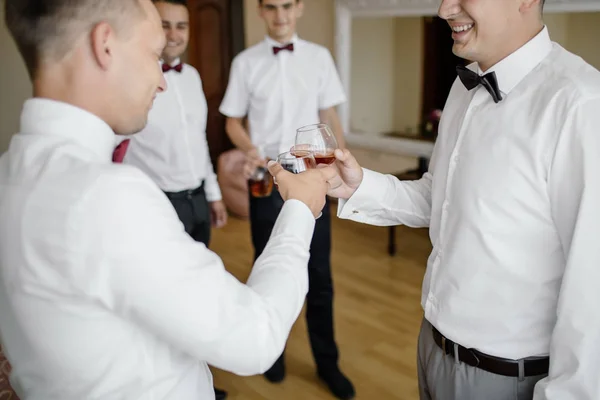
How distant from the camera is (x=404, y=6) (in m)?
5.07

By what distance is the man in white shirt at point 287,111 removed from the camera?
2898 millimetres

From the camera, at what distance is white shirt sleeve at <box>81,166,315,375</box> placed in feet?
3.12

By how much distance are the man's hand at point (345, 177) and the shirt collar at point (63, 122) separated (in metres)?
0.77

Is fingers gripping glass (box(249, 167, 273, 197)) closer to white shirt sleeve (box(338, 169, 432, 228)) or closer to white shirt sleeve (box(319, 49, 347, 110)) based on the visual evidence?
white shirt sleeve (box(319, 49, 347, 110))

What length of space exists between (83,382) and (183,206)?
5.54 feet

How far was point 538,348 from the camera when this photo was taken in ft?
4.74

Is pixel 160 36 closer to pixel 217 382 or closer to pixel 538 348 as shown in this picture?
pixel 538 348

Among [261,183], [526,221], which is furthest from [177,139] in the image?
[526,221]

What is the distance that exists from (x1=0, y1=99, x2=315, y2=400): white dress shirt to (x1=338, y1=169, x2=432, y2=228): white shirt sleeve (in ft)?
2.14

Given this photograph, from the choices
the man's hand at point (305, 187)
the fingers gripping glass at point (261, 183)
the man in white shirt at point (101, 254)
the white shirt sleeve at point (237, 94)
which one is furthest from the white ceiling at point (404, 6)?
the man in white shirt at point (101, 254)

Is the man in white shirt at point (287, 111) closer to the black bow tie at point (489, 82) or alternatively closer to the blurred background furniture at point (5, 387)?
the blurred background furniture at point (5, 387)

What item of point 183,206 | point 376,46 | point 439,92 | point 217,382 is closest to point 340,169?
point 183,206

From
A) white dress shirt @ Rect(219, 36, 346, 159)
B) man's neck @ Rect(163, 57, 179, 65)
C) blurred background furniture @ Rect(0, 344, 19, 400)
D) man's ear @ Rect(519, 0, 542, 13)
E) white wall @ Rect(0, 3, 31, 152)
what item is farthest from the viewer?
white wall @ Rect(0, 3, 31, 152)

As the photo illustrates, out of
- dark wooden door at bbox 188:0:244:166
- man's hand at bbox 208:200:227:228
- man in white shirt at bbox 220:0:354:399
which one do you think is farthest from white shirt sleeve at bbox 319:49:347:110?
dark wooden door at bbox 188:0:244:166
